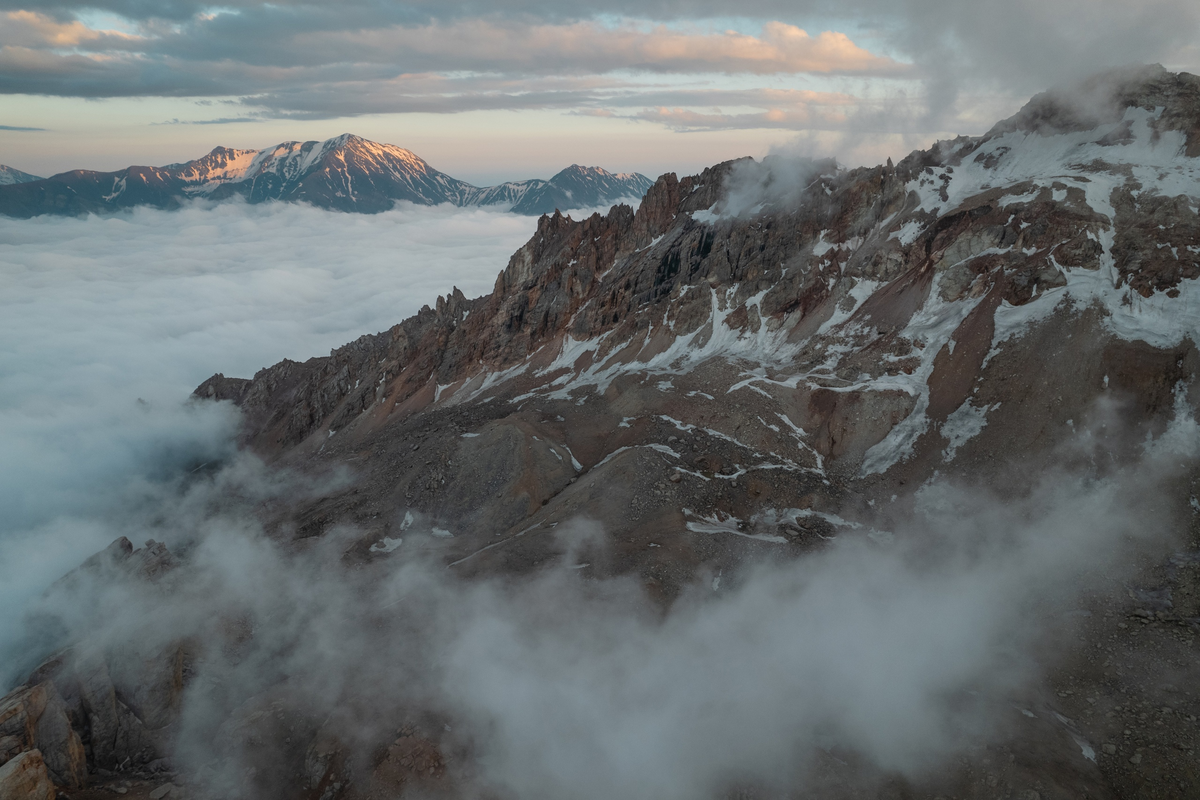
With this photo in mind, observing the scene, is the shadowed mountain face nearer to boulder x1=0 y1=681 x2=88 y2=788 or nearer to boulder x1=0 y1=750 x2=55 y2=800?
boulder x1=0 y1=681 x2=88 y2=788

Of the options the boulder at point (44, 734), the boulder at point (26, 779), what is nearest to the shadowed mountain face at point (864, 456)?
the boulder at point (44, 734)

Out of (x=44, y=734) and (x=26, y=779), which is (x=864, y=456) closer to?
(x=26, y=779)

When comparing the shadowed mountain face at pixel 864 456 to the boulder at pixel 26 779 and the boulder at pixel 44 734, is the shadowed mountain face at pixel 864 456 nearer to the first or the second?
the boulder at pixel 44 734

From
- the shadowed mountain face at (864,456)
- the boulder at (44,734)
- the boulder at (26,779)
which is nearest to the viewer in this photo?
the boulder at (26,779)

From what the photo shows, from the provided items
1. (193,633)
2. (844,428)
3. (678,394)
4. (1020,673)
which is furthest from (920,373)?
(193,633)

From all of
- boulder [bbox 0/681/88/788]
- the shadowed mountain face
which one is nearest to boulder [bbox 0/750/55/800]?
boulder [bbox 0/681/88/788]

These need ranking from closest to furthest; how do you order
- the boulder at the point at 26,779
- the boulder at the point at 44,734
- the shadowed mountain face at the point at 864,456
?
the boulder at the point at 26,779 < the boulder at the point at 44,734 < the shadowed mountain face at the point at 864,456

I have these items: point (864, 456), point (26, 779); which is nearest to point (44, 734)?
point (26, 779)

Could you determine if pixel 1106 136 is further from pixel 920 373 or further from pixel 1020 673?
pixel 1020 673
